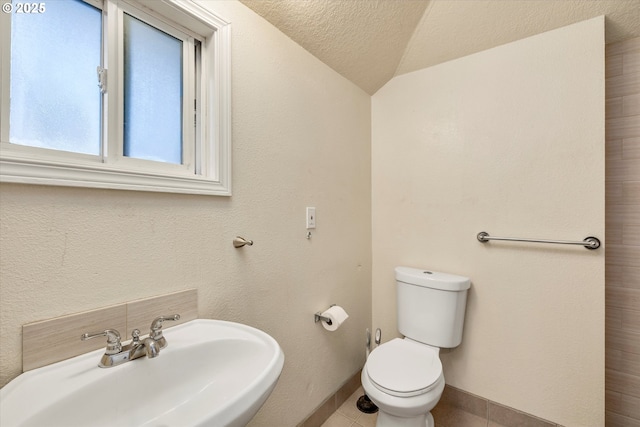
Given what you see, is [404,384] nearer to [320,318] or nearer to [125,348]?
[320,318]

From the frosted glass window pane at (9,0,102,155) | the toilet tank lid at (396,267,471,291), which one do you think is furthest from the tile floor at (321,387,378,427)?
the frosted glass window pane at (9,0,102,155)

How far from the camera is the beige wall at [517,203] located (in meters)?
1.32

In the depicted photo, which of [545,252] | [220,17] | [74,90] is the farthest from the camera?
[545,252]

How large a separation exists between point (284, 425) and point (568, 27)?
93.7 inches

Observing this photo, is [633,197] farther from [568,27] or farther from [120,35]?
[120,35]

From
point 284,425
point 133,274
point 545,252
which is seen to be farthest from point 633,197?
point 133,274

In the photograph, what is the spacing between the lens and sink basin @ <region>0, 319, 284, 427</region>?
0.58 metres

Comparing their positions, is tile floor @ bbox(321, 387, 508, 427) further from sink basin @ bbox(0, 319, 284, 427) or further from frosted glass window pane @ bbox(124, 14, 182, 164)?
frosted glass window pane @ bbox(124, 14, 182, 164)

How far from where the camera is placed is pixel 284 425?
4.19ft

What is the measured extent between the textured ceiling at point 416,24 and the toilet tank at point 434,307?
132 cm

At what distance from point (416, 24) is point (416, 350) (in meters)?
1.82

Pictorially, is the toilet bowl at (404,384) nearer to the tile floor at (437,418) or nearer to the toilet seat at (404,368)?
the toilet seat at (404,368)

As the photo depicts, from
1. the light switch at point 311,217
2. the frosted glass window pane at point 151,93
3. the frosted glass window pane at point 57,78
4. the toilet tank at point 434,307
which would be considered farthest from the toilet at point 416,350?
the frosted glass window pane at point 57,78

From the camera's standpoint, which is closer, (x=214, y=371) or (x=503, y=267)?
(x=214, y=371)
